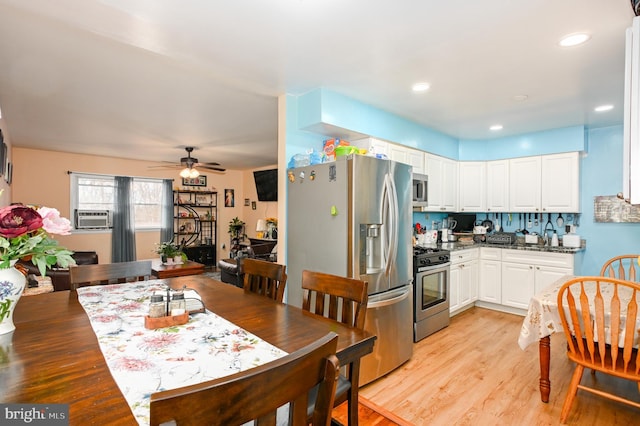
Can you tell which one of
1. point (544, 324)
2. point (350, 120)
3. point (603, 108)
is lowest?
point (544, 324)

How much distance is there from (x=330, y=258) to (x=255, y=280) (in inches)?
27.2

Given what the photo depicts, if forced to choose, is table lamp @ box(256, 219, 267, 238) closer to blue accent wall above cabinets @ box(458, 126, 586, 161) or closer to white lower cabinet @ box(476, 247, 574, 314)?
blue accent wall above cabinets @ box(458, 126, 586, 161)

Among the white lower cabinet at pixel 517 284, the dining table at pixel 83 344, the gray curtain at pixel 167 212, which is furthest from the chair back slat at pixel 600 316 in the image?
the gray curtain at pixel 167 212

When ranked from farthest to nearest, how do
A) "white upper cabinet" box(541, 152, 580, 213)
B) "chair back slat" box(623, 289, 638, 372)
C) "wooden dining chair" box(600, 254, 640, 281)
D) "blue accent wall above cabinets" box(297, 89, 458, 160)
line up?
"white upper cabinet" box(541, 152, 580, 213)
"blue accent wall above cabinets" box(297, 89, 458, 160)
"wooden dining chair" box(600, 254, 640, 281)
"chair back slat" box(623, 289, 638, 372)

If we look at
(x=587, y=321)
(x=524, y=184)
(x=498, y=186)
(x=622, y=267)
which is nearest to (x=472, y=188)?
(x=498, y=186)

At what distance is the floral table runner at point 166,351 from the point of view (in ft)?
2.93

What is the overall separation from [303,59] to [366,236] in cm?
136

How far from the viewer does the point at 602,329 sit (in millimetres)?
1761

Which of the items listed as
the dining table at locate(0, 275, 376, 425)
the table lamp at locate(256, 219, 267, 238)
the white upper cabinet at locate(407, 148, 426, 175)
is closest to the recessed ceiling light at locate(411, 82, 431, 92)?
the white upper cabinet at locate(407, 148, 426, 175)

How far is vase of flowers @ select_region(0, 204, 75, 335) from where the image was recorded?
3.92ft

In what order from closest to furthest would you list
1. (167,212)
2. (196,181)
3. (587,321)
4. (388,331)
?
1. (587,321)
2. (388,331)
3. (167,212)
4. (196,181)

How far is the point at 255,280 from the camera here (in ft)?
6.52

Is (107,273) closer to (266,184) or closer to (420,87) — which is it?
(420,87)

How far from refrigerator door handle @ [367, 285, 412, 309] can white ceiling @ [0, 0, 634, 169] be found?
1724mm
